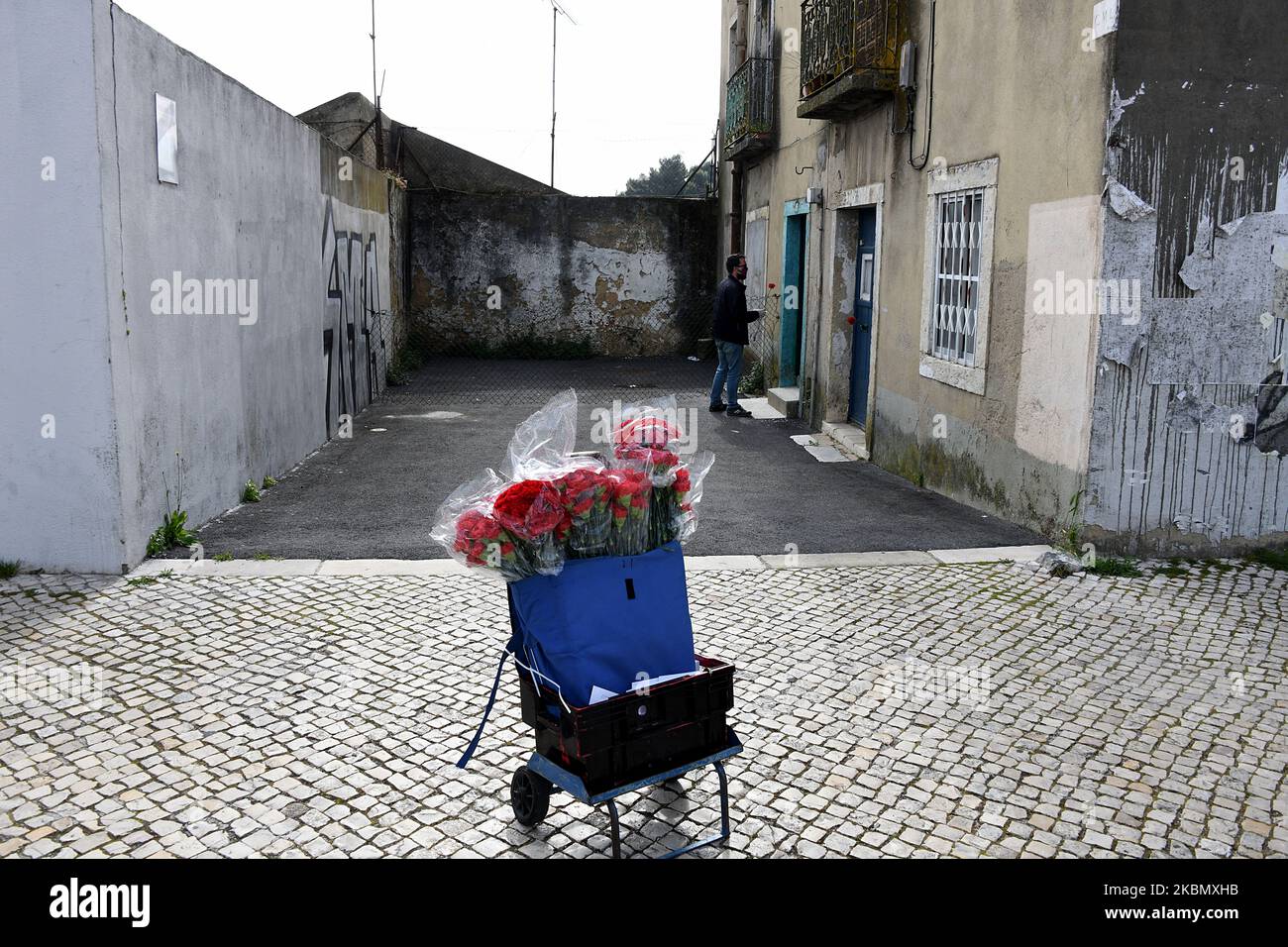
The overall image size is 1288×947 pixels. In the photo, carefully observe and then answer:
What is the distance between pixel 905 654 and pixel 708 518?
118 inches

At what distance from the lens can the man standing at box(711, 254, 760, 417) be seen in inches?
539

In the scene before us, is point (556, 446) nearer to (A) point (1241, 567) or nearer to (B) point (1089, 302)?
(B) point (1089, 302)

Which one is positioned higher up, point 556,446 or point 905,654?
point 556,446

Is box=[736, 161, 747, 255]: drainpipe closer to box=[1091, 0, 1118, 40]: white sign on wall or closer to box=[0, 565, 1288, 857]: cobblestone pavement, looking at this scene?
box=[1091, 0, 1118, 40]: white sign on wall

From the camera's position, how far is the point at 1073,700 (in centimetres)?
489

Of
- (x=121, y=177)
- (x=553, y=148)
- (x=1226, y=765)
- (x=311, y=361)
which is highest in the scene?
(x=553, y=148)

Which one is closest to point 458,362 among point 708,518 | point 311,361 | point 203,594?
point 311,361

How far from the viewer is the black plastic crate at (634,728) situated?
3.40 m

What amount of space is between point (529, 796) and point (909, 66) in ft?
26.3

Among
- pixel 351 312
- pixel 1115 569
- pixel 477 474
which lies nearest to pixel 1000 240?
pixel 1115 569

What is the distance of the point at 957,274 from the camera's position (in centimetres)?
899

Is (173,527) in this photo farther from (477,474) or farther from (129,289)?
(477,474)

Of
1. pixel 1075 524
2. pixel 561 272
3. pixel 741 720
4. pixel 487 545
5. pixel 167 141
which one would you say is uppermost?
pixel 167 141

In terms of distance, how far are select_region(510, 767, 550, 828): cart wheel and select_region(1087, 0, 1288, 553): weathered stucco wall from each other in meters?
4.71
